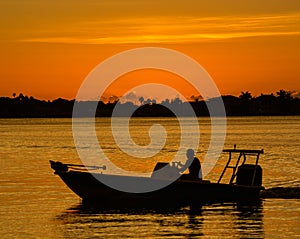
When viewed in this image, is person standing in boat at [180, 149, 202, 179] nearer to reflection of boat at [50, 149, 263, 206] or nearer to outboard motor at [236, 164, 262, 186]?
reflection of boat at [50, 149, 263, 206]

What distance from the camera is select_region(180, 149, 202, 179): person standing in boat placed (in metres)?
31.7

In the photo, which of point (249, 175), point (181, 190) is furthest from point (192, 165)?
point (249, 175)

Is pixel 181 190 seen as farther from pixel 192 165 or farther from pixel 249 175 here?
pixel 249 175

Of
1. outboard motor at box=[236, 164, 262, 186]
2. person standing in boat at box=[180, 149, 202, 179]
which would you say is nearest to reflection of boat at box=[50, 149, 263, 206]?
outboard motor at box=[236, 164, 262, 186]

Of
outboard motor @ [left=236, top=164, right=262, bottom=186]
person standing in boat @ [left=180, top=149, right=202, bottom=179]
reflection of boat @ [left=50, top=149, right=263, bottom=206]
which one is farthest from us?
outboard motor @ [left=236, top=164, right=262, bottom=186]

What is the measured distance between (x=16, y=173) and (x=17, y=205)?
16055 mm

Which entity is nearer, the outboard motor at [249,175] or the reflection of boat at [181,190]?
the reflection of boat at [181,190]

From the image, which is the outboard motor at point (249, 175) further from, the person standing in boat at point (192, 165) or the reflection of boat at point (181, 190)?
the person standing in boat at point (192, 165)

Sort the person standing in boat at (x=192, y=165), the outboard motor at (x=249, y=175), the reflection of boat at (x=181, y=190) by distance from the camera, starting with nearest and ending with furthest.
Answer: the person standing in boat at (x=192, y=165) < the reflection of boat at (x=181, y=190) < the outboard motor at (x=249, y=175)

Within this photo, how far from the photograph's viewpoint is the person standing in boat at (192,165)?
104ft

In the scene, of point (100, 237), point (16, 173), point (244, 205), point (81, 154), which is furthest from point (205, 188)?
point (81, 154)

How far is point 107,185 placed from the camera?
32.6 metres

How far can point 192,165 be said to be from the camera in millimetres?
31812

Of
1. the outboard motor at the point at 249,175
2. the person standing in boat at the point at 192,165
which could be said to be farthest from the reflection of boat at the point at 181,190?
the person standing in boat at the point at 192,165
